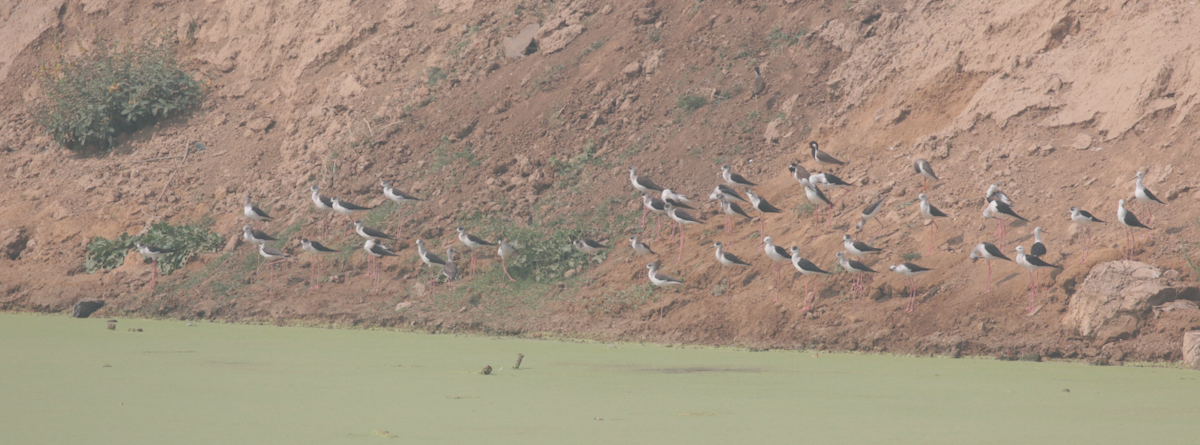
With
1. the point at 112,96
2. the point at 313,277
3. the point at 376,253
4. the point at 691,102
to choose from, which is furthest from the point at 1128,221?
the point at 112,96

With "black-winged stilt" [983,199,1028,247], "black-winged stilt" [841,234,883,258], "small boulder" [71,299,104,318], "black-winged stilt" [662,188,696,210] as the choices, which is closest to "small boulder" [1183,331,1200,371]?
"black-winged stilt" [983,199,1028,247]

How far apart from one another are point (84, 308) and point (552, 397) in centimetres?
1113

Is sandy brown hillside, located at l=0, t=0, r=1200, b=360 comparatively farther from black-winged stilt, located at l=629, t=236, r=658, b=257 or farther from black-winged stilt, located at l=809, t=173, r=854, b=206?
black-winged stilt, located at l=809, t=173, r=854, b=206

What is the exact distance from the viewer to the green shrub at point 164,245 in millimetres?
17906

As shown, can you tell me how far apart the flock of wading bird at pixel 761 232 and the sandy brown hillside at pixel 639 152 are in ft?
0.68

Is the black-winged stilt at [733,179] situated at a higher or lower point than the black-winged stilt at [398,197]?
lower

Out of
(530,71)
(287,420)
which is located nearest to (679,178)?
(530,71)

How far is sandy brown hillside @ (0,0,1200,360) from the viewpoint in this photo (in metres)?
13.4

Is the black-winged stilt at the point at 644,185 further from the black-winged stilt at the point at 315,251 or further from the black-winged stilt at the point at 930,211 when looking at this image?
the black-winged stilt at the point at 315,251

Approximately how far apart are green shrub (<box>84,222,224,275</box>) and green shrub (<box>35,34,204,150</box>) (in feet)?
16.1

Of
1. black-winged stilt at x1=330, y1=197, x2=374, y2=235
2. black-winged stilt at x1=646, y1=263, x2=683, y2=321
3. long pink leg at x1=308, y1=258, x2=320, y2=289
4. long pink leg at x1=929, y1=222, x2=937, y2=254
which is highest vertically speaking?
black-winged stilt at x1=330, y1=197, x2=374, y2=235

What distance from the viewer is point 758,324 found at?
43.6 ft

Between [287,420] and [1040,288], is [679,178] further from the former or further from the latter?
[287,420]

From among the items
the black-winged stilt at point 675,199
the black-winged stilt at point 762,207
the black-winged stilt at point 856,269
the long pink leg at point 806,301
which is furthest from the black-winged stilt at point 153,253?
the black-winged stilt at point 856,269
